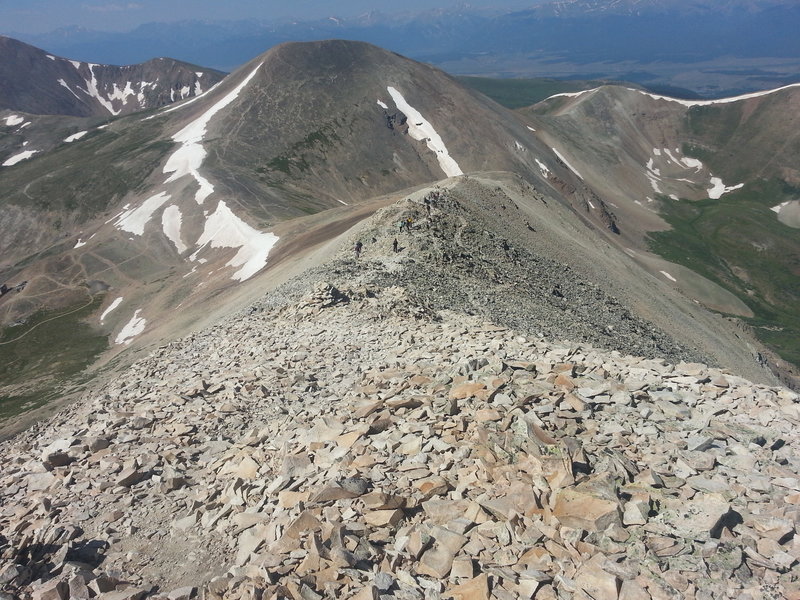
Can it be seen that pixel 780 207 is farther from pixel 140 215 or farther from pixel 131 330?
pixel 131 330

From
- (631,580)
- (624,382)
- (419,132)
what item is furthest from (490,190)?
(419,132)

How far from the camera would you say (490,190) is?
5156 cm

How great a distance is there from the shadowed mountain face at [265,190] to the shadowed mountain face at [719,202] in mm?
10351

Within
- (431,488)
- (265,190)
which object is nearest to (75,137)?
(265,190)

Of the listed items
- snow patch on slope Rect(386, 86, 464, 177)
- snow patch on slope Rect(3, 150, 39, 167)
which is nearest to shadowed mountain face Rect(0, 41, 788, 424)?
snow patch on slope Rect(386, 86, 464, 177)

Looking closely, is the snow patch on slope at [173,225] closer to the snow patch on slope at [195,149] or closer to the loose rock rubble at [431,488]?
the snow patch on slope at [195,149]

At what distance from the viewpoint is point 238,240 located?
221ft

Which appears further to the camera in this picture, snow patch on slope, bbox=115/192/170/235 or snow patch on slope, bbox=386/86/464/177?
snow patch on slope, bbox=386/86/464/177

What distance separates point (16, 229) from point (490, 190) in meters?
94.8

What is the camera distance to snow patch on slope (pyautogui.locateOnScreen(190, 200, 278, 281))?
56.6m

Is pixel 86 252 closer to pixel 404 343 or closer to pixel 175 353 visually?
pixel 175 353

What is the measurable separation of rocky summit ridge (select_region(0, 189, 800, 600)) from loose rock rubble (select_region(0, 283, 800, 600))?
0.16 feet

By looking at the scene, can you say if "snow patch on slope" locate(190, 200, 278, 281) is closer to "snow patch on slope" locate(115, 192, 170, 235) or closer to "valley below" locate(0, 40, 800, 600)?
"valley below" locate(0, 40, 800, 600)

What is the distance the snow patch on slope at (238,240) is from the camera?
5661 centimetres
